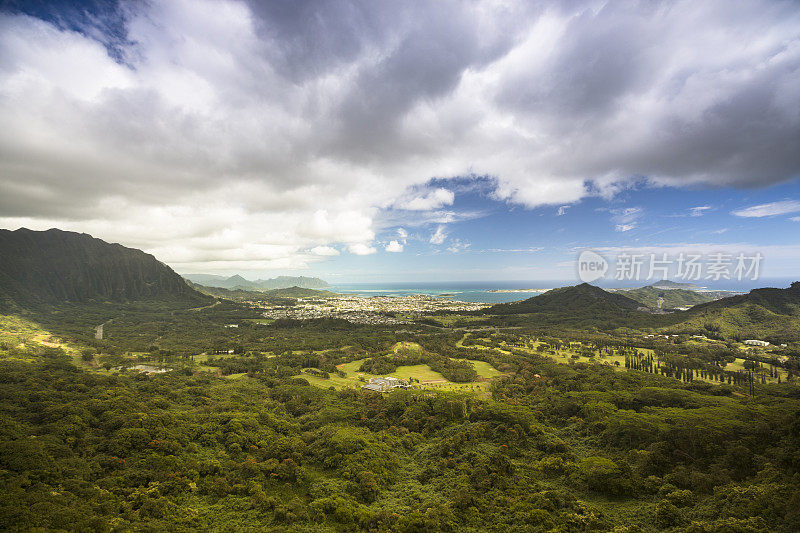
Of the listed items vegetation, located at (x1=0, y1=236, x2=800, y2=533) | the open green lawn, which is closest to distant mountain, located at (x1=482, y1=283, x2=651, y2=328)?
vegetation, located at (x1=0, y1=236, x2=800, y2=533)

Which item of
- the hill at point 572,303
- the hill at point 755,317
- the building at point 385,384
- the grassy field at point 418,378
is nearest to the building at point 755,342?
the hill at point 755,317

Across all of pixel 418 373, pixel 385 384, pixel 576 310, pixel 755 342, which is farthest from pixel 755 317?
pixel 385 384

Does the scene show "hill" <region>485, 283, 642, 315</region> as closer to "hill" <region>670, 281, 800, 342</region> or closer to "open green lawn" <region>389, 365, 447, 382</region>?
"hill" <region>670, 281, 800, 342</region>

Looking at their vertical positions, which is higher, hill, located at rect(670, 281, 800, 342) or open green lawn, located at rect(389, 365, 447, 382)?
hill, located at rect(670, 281, 800, 342)

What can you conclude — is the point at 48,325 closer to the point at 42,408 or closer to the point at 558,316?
the point at 42,408

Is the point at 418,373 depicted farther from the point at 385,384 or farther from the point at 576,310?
the point at 576,310
